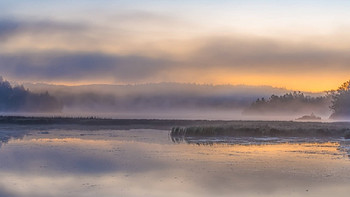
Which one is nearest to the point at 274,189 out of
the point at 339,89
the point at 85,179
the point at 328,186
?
the point at 328,186

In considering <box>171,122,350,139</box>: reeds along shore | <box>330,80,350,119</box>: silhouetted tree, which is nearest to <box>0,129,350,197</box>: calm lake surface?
<box>171,122,350,139</box>: reeds along shore

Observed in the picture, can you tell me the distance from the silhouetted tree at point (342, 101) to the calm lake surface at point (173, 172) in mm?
82131

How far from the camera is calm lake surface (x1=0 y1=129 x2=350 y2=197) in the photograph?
19172mm

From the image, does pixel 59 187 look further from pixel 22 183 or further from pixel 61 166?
pixel 61 166

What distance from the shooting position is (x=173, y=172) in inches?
939

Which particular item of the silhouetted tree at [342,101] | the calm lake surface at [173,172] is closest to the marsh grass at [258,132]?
the calm lake surface at [173,172]

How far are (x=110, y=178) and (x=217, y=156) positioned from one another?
10114 millimetres

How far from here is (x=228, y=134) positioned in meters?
52.4

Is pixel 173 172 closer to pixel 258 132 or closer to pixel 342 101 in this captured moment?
pixel 258 132

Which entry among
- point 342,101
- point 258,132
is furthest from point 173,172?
point 342,101

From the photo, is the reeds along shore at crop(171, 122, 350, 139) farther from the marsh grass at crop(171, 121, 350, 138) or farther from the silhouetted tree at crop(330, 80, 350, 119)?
the silhouetted tree at crop(330, 80, 350, 119)

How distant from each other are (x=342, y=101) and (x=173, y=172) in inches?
3845

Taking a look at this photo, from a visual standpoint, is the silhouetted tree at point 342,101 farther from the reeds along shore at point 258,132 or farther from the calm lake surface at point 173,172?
the calm lake surface at point 173,172

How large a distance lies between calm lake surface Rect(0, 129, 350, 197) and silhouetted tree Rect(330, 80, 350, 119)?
82131mm
